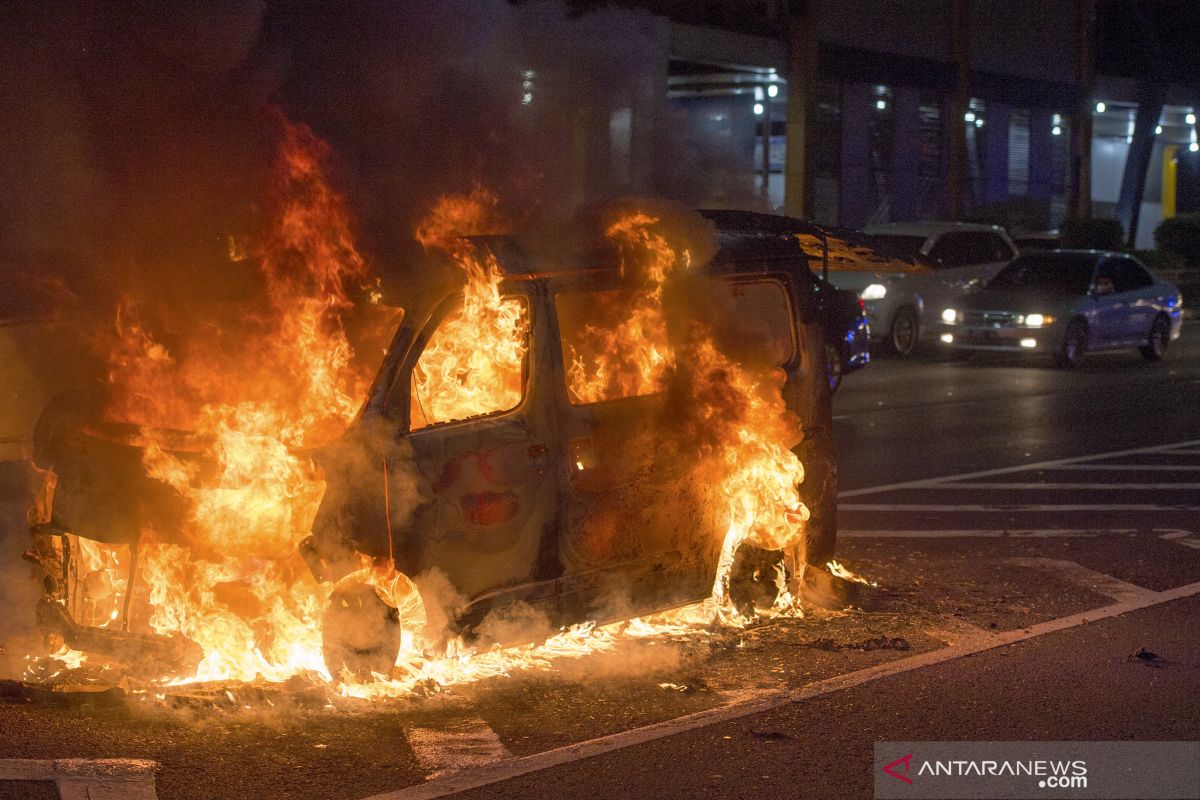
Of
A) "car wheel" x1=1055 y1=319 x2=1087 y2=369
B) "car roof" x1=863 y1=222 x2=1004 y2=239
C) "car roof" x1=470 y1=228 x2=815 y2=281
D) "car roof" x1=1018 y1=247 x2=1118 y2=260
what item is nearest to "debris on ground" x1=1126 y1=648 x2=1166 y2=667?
"car roof" x1=470 y1=228 x2=815 y2=281

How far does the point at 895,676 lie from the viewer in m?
5.98

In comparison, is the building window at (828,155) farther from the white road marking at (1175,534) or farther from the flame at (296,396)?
the flame at (296,396)

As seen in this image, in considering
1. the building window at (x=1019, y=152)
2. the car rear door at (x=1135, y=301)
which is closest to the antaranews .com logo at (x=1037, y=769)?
the car rear door at (x=1135, y=301)

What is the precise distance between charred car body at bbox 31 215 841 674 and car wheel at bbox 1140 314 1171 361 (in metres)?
15.2

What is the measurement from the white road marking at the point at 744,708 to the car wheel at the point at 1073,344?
39.2ft

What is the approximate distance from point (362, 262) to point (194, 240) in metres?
0.93

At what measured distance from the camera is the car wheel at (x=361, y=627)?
18.1 feet

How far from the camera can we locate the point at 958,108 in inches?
1371

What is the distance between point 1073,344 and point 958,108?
17116mm

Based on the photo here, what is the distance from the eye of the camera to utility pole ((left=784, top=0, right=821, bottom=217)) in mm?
28812

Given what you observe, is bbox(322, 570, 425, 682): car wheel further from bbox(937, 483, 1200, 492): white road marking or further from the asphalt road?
bbox(937, 483, 1200, 492): white road marking

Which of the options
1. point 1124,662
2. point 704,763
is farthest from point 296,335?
point 1124,662

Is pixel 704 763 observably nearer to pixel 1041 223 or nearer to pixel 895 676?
pixel 895 676

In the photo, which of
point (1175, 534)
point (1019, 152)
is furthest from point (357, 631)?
point (1019, 152)
